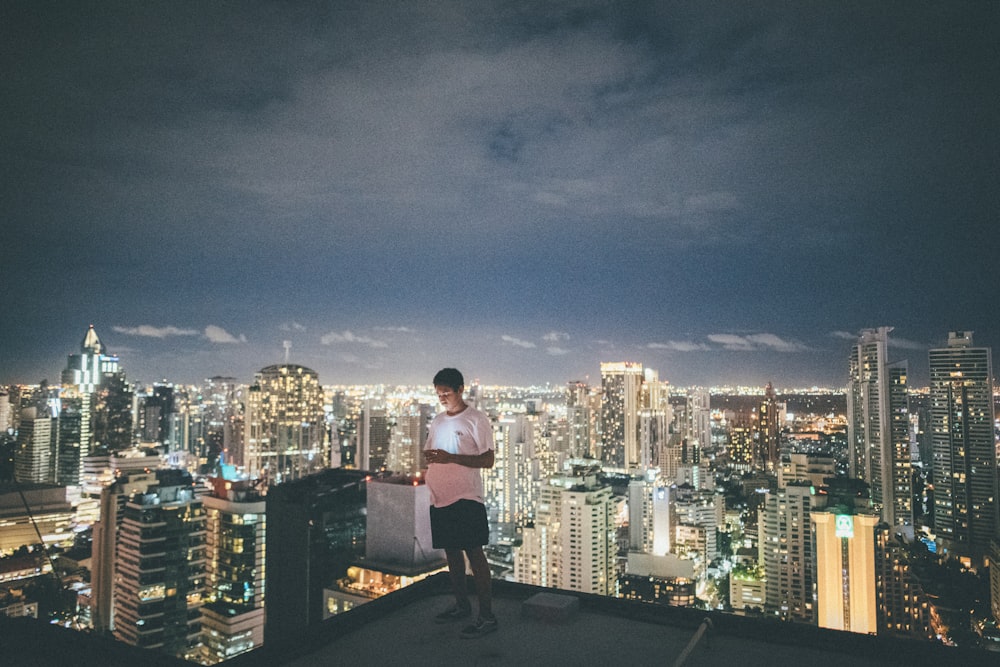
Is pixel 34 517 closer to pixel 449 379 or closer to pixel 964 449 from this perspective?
pixel 449 379

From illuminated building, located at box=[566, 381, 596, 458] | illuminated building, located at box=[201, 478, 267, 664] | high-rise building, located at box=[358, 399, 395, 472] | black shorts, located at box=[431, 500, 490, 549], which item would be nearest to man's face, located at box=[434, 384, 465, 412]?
black shorts, located at box=[431, 500, 490, 549]

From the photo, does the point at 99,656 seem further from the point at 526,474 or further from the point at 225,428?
the point at 225,428

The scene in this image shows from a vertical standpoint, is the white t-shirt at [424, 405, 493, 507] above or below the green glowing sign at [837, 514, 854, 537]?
above

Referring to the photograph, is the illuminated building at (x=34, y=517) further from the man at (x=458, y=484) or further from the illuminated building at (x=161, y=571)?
the man at (x=458, y=484)

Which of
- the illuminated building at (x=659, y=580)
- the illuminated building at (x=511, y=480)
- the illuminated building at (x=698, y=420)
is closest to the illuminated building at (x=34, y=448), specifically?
the illuminated building at (x=511, y=480)

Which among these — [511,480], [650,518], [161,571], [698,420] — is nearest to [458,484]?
[161,571]

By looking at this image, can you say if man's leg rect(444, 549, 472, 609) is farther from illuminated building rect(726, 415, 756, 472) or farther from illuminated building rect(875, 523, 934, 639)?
illuminated building rect(726, 415, 756, 472)
